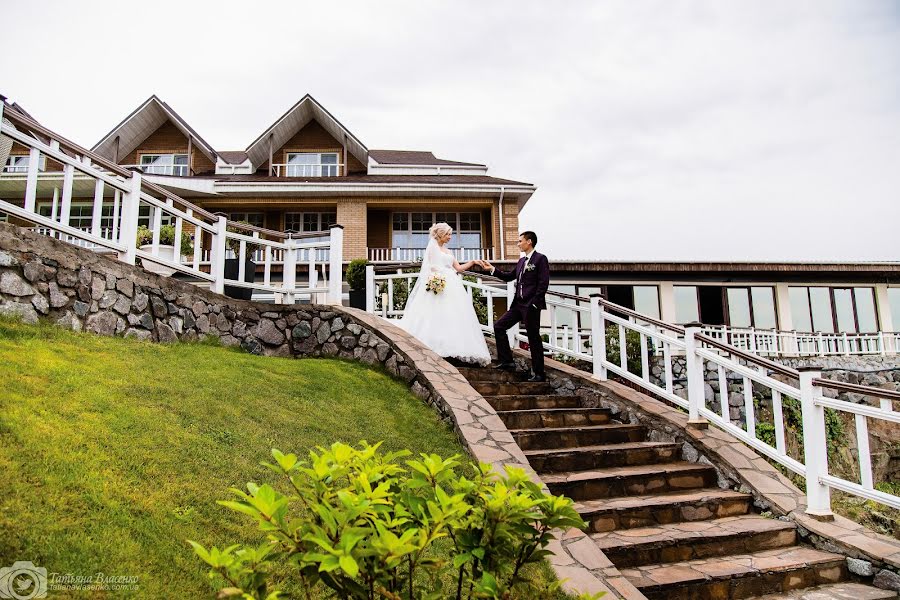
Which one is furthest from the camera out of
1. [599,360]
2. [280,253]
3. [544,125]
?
[544,125]

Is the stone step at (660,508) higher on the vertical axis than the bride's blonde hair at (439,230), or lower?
lower

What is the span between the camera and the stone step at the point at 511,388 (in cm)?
702

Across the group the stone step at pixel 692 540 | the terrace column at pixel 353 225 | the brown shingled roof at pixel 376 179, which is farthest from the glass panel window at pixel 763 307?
the stone step at pixel 692 540

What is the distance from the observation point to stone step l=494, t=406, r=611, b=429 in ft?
20.3

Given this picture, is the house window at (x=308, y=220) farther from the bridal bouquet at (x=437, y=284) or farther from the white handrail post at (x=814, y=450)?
the white handrail post at (x=814, y=450)

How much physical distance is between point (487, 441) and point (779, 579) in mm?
2547

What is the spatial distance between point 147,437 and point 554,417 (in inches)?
169

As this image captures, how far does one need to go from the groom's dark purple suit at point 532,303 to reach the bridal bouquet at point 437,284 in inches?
42.5

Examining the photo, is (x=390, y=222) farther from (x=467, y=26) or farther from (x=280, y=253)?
(x=467, y=26)

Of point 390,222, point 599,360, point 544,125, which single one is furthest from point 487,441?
point 544,125

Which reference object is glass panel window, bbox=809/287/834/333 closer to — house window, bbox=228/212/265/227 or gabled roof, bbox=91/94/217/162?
house window, bbox=228/212/265/227

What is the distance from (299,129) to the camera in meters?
21.6

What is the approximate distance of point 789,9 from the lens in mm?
9242

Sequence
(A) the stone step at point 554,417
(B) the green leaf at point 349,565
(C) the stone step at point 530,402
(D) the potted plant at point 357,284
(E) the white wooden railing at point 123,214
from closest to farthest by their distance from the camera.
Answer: (B) the green leaf at point 349,565, (E) the white wooden railing at point 123,214, (A) the stone step at point 554,417, (C) the stone step at point 530,402, (D) the potted plant at point 357,284
